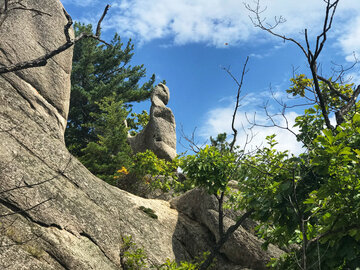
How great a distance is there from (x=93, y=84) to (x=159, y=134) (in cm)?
1041

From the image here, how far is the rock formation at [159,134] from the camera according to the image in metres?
22.6

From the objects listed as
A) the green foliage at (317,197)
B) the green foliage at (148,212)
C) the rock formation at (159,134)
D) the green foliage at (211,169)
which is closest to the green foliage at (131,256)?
the green foliage at (148,212)

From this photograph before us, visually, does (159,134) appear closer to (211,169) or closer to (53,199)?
(211,169)

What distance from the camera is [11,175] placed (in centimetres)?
820

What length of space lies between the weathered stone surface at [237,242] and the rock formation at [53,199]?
5 cm

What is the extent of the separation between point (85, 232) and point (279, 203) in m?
5.65

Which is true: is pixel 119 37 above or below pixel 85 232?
above

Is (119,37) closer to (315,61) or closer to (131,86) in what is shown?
(131,86)

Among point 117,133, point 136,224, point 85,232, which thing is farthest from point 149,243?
point 117,133

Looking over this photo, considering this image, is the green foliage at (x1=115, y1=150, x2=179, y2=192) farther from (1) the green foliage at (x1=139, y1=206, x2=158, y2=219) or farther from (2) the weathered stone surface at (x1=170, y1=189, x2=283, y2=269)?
(1) the green foliage at (x1=139, y1=206, x2=158, y2=219)

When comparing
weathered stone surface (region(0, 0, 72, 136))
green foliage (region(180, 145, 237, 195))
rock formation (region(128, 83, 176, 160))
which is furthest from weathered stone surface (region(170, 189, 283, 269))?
rock formation (region(128, 83, 176, 160))

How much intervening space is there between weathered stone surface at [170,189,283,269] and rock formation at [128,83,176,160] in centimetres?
928

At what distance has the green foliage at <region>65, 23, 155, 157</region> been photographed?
27422 millimetres

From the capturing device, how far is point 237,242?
461 inches
